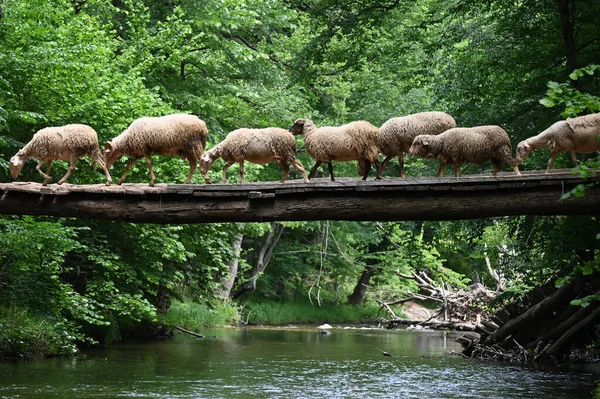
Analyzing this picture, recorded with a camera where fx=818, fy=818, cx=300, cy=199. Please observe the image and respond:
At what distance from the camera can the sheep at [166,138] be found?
31.9 feet

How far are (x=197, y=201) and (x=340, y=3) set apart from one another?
9552 mm

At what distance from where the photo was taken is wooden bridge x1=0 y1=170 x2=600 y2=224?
8812 mm

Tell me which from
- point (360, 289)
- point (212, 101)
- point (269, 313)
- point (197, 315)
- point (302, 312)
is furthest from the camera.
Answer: point (360, 289)

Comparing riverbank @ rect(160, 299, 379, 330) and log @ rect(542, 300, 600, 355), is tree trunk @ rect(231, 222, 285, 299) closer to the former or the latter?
riverbank @ rect(160, 299, 379, 330)

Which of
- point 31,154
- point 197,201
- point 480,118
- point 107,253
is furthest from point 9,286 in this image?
point 480,118

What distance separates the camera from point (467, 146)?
9648 millimetres

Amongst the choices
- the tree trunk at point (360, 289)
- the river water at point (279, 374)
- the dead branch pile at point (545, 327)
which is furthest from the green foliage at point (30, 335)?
the tree trunk at point (360, 289)

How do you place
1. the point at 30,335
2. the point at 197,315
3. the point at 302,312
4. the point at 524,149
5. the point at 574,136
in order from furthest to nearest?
the point at 302,312 → the point at 197,315 → the point at 30,335 → the point at 524,149 → the point at 574,136

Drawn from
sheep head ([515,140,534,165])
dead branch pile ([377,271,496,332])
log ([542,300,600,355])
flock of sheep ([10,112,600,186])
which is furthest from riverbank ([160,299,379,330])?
sheep head ([515,140,534,165])

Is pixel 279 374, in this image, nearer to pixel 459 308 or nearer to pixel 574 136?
pixel 574 136

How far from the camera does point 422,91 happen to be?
25938mm

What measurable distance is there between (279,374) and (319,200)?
17.8 feet

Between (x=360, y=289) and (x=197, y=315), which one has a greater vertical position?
(x=360, y=289)

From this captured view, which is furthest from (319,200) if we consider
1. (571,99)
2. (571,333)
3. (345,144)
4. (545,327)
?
(545,327)
